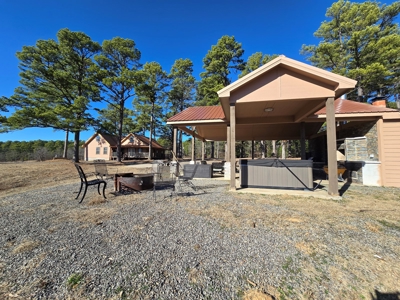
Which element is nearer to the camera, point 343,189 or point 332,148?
point 332,148

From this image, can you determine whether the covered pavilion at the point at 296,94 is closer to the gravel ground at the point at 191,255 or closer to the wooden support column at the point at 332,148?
the wooden support column at the point at 332,148

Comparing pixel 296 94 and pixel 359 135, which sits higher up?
pixel 296 94

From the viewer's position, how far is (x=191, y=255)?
2.20 m

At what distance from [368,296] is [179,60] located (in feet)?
87.9

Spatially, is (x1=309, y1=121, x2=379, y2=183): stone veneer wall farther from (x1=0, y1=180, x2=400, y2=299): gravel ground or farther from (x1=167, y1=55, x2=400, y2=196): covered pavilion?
(x1=0, y1=180, x2=400, y2=299): gravel ground

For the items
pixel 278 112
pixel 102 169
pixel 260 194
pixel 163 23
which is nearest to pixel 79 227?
pixel 102 169

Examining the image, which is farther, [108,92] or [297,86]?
[108,92]

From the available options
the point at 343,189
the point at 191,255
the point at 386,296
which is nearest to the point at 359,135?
the point at 343,189

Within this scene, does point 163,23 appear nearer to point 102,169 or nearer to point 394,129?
point 102,169

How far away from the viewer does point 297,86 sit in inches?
218

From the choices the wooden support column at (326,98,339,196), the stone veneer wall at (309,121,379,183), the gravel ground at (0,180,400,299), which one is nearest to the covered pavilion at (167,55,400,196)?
the wooden support column at (326,98,339,196)

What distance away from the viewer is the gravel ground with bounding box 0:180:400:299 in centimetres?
165

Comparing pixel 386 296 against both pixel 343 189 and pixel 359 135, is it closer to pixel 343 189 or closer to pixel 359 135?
pixel 343 189

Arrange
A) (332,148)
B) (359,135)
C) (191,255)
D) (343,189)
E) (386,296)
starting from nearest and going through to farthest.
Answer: (386,296)
(191,255)
(332,148)
(343,189)
(359,135)
